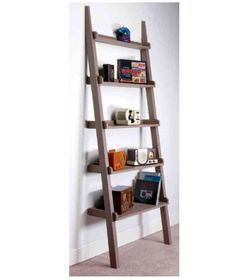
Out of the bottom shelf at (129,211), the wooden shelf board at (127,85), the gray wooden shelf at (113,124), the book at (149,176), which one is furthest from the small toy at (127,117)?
the bottom shelf at (129,211)

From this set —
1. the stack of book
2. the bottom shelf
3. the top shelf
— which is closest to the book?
the stack of book

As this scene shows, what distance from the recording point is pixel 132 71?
2.88 m

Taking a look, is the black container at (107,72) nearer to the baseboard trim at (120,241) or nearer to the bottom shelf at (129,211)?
the bottom shelf at (129,211)

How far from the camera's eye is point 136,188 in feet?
10.2

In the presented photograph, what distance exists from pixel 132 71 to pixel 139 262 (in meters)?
1.31

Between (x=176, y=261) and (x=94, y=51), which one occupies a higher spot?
(x=94, y=51)

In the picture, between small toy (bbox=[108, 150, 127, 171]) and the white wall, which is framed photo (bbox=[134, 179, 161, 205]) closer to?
the white wall

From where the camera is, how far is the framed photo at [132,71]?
2.81 metres

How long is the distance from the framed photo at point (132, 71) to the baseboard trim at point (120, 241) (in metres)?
1.13

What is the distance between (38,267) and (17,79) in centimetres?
41
